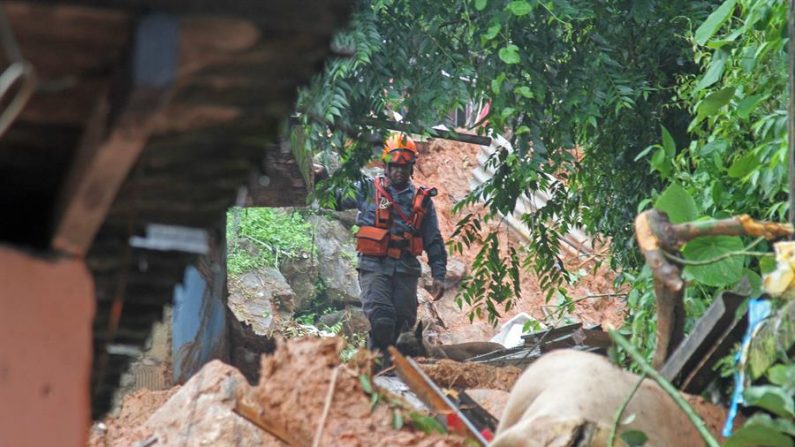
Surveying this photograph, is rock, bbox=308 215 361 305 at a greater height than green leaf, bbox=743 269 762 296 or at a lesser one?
lesser

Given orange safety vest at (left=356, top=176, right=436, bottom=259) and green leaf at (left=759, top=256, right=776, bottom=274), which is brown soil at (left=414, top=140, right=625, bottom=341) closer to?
orange safety vest at (left=356, top=176, right=436, bottom=259)

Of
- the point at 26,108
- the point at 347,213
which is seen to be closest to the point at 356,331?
the point at 347,213

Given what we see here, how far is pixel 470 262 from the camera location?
20.5 meters

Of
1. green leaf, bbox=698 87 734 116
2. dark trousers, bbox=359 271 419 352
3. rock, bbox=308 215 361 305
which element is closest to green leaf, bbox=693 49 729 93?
green leaf, bbox=698 87 734 116

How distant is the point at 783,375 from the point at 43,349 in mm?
2481

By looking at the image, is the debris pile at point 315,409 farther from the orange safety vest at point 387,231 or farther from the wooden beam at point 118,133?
the orange safety vest at point 387,231

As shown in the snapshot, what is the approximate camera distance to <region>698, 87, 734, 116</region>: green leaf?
7.42 metres

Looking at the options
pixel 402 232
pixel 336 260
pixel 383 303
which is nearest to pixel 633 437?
pixel 383 303

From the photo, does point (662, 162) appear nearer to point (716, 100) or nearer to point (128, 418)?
point (716, 100)

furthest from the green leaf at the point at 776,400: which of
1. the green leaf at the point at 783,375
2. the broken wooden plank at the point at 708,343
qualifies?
the broken wooden plank at the point at 708,343

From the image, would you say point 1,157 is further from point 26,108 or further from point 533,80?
point 533,80

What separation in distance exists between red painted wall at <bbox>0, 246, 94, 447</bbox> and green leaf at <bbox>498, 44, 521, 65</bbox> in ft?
22.4

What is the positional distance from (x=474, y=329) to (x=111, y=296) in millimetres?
14918

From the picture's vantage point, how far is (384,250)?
12664mm
